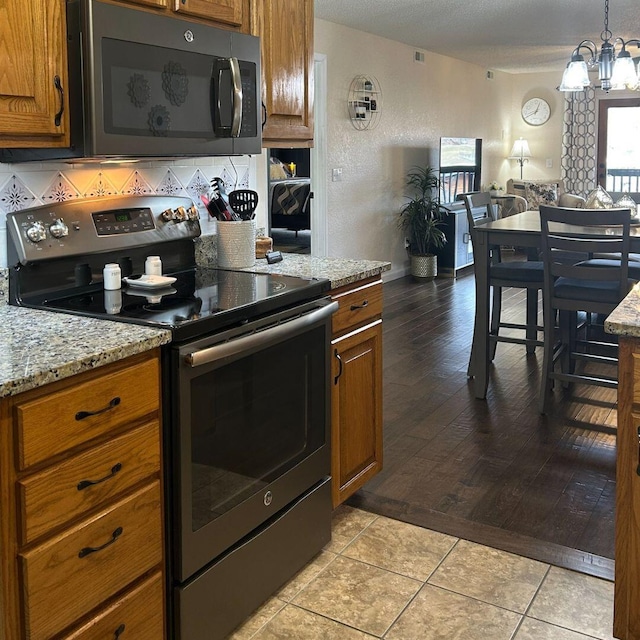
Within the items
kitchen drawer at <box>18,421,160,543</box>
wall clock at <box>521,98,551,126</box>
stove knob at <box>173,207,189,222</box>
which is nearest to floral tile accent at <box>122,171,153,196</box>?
stove knob at <box>173,207,189,222</box>

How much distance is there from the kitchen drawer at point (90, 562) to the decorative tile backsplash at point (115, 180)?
0.80 metres

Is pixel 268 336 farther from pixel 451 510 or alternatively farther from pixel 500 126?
pixel 500 126

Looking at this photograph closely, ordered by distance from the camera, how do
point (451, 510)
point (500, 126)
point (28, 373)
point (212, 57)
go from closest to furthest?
point (28, 373) < point (212, 57) < point (451, 510) < point (500, 126)

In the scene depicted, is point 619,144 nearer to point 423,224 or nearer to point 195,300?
point 423,224

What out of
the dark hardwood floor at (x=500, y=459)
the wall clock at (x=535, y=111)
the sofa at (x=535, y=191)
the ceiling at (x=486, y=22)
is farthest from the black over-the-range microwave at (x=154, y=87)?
the wall clock at (x=535, y=111)

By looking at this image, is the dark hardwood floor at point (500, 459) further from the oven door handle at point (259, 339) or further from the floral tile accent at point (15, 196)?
the floral tile accent at point (15, 196)

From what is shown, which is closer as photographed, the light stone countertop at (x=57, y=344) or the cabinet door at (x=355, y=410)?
the light stone countertop at (x=57, y=344)

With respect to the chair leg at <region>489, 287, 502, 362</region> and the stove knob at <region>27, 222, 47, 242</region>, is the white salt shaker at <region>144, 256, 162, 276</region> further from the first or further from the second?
the chair leg at <region>489, 287, 502, 362</region>

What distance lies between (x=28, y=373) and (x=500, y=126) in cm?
1011

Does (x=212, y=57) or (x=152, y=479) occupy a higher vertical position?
(x=212, y=57)

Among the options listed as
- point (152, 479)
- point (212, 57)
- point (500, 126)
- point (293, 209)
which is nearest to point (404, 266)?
point (293, 209)

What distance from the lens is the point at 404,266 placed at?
8086 mm

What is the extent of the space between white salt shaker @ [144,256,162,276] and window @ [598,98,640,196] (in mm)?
9173

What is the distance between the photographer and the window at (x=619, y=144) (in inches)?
404
